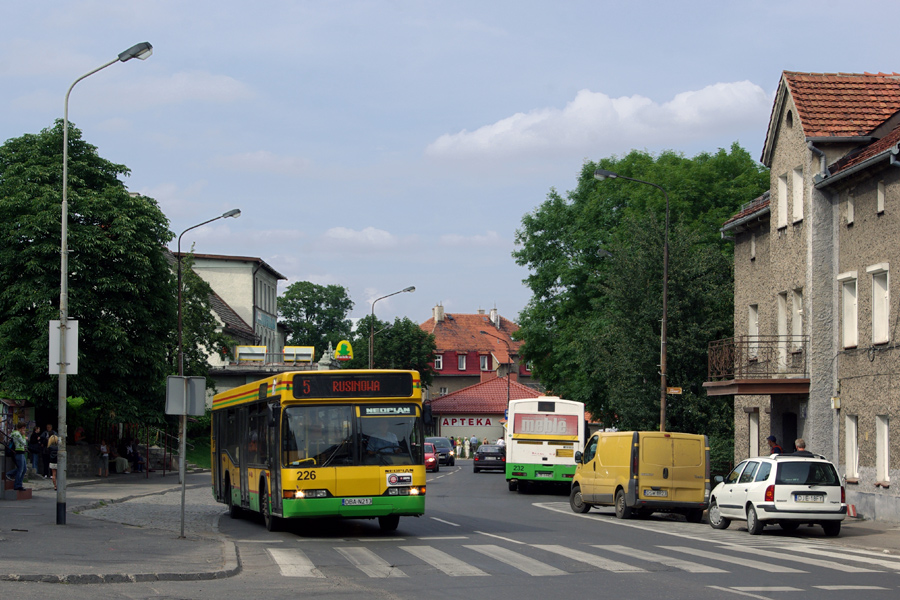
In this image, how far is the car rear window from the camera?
1986 centimetres

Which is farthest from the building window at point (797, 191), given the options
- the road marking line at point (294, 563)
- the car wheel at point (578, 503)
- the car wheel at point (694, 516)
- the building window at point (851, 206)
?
the road marking line at point (294, 563)

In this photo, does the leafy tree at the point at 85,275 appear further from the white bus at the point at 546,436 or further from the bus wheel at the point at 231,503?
the bus wheel at the point at 231,503

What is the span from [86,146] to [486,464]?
81.0 feet

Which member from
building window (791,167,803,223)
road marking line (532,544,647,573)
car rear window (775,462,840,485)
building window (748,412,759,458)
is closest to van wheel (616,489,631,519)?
car rear window (775,462,840,485)

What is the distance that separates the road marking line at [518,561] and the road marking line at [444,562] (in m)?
0.58

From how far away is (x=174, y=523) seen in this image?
69.7 ft

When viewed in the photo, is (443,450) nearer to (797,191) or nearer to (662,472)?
(797,191)

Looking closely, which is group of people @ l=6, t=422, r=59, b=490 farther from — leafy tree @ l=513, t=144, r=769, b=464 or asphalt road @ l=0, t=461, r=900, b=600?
leafy tree @ l=513, t=144, r=769, b=464

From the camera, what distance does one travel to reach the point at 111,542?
645 inches

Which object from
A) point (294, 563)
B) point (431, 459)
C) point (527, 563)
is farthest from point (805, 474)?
point (431, 459)

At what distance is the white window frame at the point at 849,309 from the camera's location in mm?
26578

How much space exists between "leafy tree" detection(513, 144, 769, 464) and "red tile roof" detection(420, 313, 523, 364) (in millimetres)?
65992

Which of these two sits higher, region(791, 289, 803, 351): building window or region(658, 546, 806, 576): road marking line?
region(791, 289, 803, 351): building window

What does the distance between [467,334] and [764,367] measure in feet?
323
